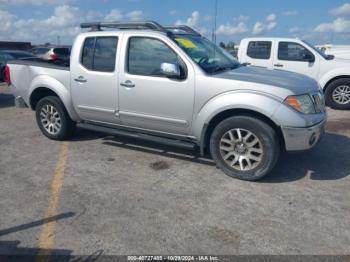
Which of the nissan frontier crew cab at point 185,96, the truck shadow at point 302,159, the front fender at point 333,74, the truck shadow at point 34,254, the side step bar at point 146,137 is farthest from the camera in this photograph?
the front fender at point 333,74

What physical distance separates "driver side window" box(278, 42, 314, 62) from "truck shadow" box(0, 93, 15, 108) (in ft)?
26.0

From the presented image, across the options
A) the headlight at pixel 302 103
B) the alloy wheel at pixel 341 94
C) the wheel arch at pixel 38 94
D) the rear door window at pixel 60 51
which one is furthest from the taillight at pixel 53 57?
the alloy wheel at pixel 341 94

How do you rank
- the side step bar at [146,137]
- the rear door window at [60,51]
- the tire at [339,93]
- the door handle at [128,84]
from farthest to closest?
the tire at [339,93]
the rear door window at [60,51]
the door handle at [128,84]
the side step bar at [146,137]

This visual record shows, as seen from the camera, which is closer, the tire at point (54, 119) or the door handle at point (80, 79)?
the door handle at point (80, 79)

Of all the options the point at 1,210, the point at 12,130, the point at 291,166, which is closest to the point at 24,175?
the point at 1,210

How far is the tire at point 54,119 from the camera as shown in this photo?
5760 millimetres

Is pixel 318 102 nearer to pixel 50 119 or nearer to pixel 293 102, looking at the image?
pixel 293 102

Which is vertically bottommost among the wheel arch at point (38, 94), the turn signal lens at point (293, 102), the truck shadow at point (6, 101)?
the truck shadow at point (6, 101)

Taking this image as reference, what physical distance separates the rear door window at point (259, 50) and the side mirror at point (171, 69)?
19.7 feet

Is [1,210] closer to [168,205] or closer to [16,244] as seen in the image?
[16,244]

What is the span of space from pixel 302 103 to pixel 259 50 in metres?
6.13

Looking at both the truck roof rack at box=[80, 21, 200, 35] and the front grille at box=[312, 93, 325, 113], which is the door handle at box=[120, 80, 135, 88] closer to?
the truck roof rack at box=[80, 21, 200, 35]

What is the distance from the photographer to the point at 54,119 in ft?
19.4

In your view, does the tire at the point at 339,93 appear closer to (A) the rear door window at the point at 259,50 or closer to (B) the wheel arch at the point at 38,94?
(A) the rear door window at the point at 259,50
